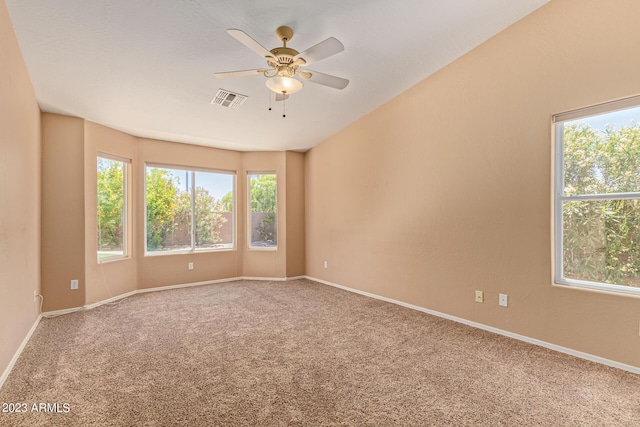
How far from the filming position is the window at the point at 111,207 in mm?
4496

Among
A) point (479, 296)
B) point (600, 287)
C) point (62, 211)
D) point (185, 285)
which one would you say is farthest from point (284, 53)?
point (185, 285)

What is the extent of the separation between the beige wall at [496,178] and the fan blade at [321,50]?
1.94 meters

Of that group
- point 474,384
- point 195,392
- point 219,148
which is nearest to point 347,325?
point 474,384

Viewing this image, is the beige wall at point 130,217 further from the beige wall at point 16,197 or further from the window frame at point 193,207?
the beige wall at point 16,197

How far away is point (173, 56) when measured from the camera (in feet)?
9.65

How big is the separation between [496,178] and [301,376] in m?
2.72

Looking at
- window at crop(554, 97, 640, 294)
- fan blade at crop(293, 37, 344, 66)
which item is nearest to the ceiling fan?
fan blade at crop(293, 37, 344, 66)

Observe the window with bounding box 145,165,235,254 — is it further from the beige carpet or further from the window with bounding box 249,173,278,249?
the beige carpet

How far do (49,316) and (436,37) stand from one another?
546 centimetres

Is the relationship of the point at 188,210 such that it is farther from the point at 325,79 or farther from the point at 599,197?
the point at 599,197

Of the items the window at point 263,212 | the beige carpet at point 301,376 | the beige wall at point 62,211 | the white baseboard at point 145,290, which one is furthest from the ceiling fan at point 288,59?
the white baseboard at point 145,290

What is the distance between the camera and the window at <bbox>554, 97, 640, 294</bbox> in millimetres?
2518

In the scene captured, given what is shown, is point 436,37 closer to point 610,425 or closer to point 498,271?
point 498,271

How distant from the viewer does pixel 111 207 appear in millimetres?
4660
